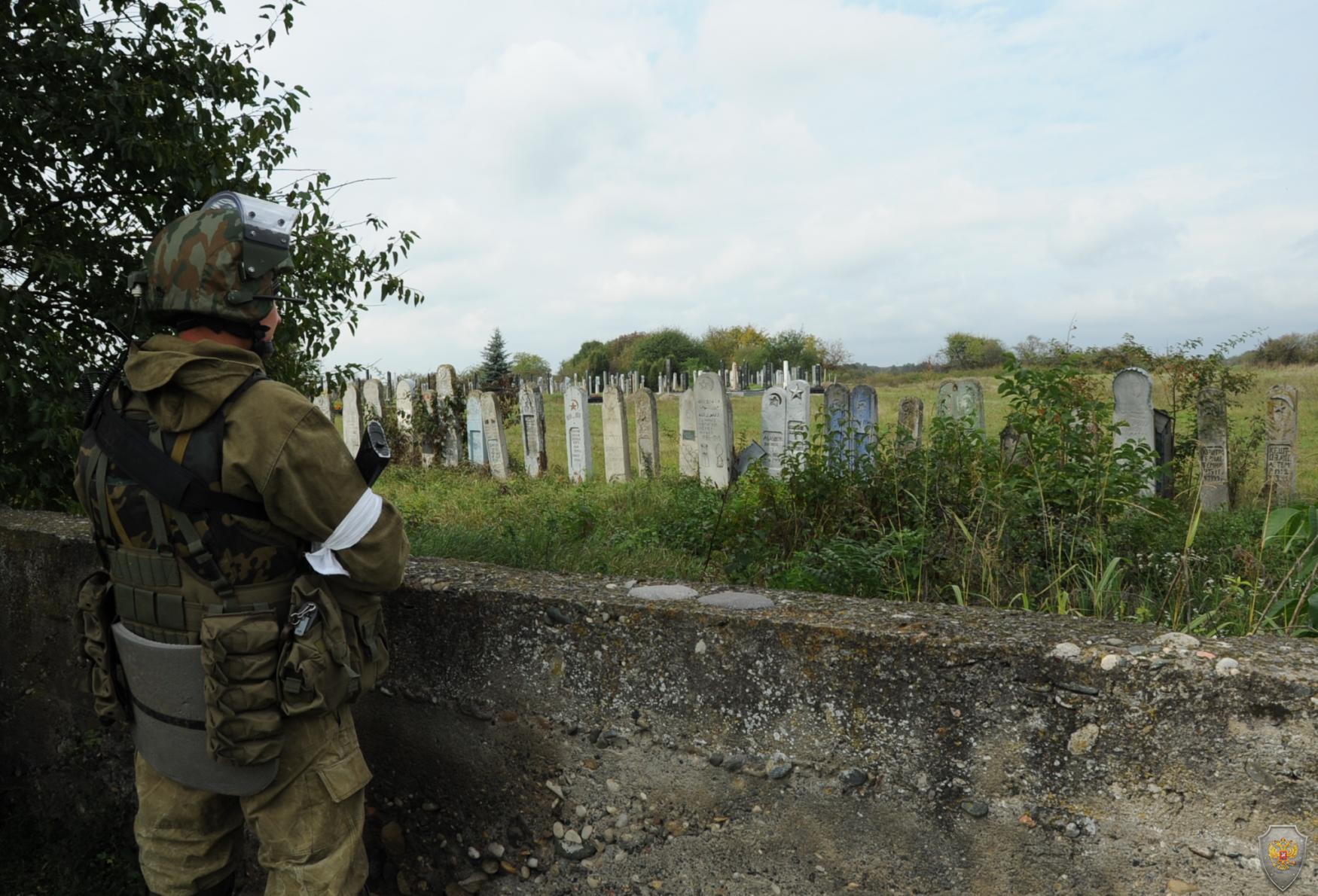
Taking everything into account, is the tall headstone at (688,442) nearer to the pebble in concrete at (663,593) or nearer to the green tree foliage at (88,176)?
the green tree foliage at (88,176)

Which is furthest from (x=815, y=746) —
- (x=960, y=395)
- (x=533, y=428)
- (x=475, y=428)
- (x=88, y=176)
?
(x=475, y=428)

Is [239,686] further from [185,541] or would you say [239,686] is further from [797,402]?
[797,402]

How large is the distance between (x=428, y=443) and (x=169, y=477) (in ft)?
31.5

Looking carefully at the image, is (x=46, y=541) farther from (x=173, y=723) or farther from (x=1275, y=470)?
(x=1275, y=470)

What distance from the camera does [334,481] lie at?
1.97 meters

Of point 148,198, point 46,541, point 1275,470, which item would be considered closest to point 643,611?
point 46,541

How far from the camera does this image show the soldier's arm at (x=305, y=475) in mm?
1912

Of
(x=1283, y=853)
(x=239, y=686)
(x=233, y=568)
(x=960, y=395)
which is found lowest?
(x=1283, y=853)

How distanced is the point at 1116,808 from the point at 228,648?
190cm

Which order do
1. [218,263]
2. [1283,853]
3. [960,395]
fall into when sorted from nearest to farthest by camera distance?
[1283,853] → [218,263] → [960,395]

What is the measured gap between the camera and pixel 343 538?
2000mm

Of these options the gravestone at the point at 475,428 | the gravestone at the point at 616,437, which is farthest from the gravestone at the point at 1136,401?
the gravestone at the point at 475,428

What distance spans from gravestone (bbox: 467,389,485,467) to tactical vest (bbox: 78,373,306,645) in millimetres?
8725

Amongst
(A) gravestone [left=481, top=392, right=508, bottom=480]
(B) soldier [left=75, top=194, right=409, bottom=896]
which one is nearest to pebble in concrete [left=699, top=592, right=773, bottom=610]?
(B) soldier [left=75, top=194, right=409, bottom=896]
